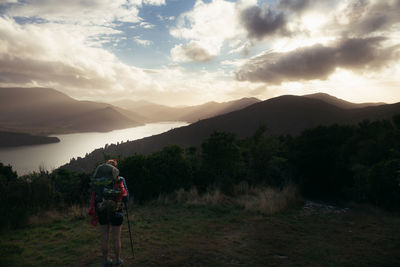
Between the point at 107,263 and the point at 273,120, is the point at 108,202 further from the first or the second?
the point at 273,120

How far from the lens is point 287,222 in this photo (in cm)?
759

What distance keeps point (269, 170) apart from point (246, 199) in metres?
3.53

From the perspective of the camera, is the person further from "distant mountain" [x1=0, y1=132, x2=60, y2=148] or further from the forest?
"distant mountain" [x1=0, y1=132, x2=60, y2=148]

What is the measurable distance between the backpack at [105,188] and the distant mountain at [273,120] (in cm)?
6141

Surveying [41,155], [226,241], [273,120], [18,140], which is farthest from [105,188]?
[18,140]

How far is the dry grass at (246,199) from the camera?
8797 millimetres

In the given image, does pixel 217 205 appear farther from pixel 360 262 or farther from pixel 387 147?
pixel 387 147

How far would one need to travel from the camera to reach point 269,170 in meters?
12.8

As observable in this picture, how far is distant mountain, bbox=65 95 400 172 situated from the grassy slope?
192 feet

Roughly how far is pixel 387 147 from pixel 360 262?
9.43 meters

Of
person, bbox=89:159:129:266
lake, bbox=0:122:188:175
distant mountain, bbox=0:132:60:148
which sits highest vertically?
distant mountain, bbox=0:132:60:148

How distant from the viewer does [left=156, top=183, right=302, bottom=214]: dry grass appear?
8.80 meters

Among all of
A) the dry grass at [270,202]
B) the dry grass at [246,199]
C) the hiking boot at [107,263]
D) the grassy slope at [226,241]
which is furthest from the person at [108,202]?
the dry grass at [270,202]

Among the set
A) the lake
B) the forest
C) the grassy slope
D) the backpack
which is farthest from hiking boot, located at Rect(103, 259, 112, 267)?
the lake
